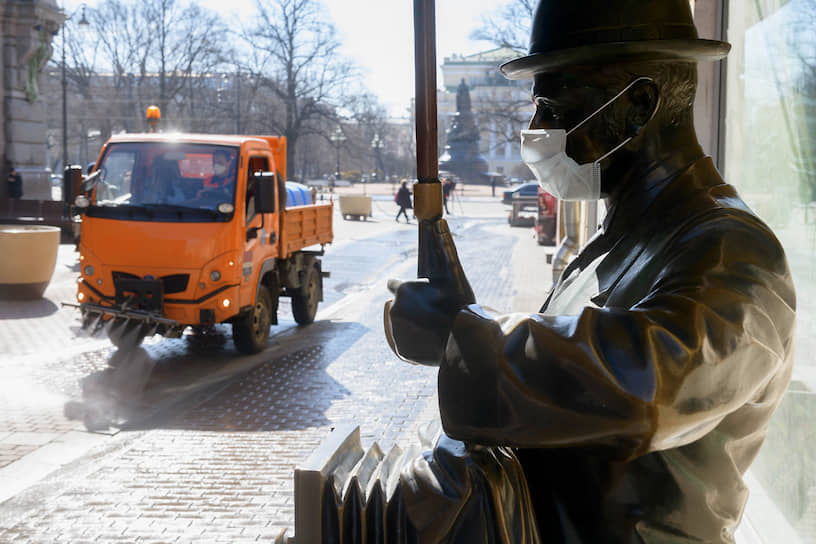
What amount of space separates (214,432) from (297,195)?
6.20 m

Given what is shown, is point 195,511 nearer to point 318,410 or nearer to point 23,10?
point 318,410

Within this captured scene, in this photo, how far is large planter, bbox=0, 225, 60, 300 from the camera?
14.0 m

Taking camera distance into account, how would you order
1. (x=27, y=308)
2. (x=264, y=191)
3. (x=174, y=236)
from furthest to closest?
(x=27, y=308)
(x=264, y=191)
(x=174, y=236)

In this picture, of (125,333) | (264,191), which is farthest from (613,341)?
(125,333)

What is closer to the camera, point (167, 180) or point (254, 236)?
point (167, 180)

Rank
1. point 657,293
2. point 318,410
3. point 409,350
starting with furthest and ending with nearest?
1. point 318,410
2. point 409,350
3. point 657,293

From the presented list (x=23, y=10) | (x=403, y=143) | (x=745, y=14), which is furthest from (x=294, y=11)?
(x=745, y=14)

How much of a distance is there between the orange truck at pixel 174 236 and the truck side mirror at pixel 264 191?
0.01m

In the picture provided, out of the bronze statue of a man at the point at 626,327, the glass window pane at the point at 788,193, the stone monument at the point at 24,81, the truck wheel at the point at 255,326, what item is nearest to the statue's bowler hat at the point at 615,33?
the bronze statue of a man at the point at 626,327

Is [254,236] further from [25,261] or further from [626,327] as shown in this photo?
[626,327]

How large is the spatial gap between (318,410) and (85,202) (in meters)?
4.01

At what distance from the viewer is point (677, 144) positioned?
1.63 metres

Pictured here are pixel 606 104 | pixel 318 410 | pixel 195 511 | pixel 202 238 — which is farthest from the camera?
pixel 202 238

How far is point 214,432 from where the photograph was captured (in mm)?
7656
